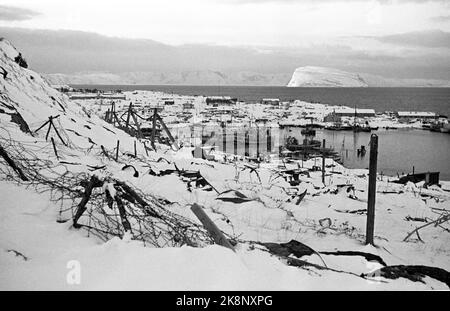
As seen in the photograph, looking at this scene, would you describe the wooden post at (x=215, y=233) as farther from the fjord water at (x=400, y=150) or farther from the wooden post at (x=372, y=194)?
the fjord water at (x=400, y=150)

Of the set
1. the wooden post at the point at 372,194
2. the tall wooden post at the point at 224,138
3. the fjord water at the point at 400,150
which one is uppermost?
the wooden post at the point at 372,194

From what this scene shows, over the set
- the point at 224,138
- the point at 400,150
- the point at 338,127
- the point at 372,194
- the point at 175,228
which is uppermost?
the point at 175,228

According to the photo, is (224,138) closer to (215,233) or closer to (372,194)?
(372,194)

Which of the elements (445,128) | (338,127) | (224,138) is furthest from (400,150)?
(224,138)

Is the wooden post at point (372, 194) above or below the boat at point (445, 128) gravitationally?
above

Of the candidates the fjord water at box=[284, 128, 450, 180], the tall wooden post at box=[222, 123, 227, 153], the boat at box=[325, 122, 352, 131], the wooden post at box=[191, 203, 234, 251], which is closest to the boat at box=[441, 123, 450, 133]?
the fjord water at box=[284, 128, 450, 180]

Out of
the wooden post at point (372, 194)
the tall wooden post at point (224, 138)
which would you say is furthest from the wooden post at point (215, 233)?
the tall wooden post at point (224, 138)
